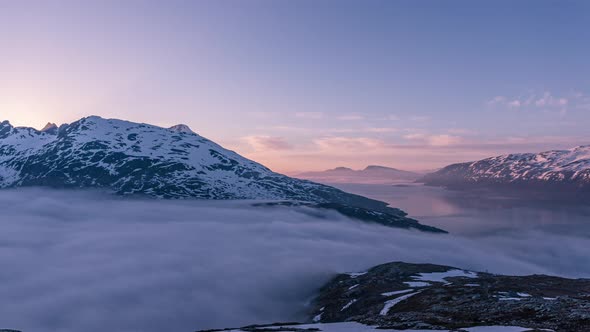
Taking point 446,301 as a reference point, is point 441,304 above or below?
above

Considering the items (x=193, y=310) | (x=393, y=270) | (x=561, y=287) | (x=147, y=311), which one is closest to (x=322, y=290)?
(x=393, y=270)

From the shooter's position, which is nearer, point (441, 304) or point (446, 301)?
point (441, 304)

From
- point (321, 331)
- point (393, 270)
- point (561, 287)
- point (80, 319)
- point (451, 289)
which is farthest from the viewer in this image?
point (393, 270)

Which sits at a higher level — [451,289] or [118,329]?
[451,289]

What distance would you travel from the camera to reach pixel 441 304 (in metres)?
82.2

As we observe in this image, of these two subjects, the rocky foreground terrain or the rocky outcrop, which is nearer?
the rocky foreground terrain

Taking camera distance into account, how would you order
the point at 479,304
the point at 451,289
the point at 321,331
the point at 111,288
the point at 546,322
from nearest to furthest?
the point at 546,322, the point at 321,331, the point at 479,304, the point at 451,289, the point at 111,288

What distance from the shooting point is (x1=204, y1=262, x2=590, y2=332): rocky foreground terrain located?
183 feet

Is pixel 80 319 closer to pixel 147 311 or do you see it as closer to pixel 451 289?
pixel 147 311

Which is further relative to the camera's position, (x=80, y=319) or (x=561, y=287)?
(x=80, y=319)

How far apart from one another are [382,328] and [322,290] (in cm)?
12427

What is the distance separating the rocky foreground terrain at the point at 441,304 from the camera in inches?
2192

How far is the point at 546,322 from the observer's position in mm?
53938

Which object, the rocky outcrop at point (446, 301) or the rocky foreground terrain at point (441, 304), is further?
the rocky outcrop at point (446, 301)
